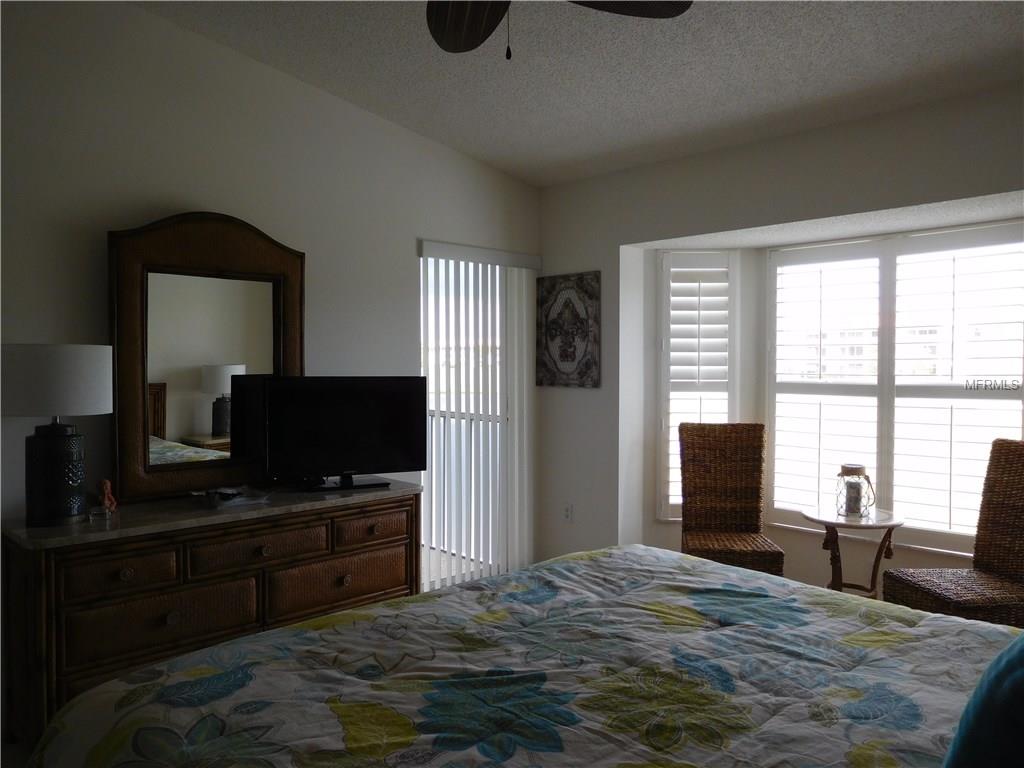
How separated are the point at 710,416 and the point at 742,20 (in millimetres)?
2410

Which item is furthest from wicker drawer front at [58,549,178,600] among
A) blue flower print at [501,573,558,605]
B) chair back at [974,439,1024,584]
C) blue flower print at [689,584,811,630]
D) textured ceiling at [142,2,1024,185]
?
chair back at [974,439,1024,584]

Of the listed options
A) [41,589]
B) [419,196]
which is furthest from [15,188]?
[419,196]

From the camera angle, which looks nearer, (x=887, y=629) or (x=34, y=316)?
(x=887, y=629)

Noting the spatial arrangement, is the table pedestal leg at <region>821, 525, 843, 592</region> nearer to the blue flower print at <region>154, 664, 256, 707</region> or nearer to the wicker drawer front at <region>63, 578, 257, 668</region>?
the wicker drawer front at <region>63, 578, 257, 668</region>

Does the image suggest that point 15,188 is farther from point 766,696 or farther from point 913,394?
point 913,394

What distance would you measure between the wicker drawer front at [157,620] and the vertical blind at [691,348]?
2655 millimetres

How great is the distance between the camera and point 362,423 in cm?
346

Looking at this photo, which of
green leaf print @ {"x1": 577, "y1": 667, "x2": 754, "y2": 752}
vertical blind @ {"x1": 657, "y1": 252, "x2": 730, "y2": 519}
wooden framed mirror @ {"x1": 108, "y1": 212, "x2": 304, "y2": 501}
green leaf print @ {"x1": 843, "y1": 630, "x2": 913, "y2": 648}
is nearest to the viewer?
green leaf print @ {"x1": 577, "y1": 667, "x2": 754, "y2": 752}

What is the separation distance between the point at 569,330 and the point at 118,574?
2887 mm

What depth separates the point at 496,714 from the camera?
4.49 ft

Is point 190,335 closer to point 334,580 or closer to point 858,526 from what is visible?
point 334,580

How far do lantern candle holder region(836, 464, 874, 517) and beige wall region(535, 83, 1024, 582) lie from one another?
522 millimetres

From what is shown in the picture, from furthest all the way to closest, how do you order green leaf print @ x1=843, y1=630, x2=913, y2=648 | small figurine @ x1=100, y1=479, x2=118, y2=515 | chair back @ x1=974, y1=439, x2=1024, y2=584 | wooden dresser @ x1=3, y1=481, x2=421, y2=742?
chair back @ x1=974, y1=439, x2=1024, y2=584, small figurine @ x1=100, y1=479, x2=118, y2=515, wooden dresser @ x1=3, y1=481, x2=421, y2=742, green leaf print @ x1=843, y1=630, x2=913, y2=648

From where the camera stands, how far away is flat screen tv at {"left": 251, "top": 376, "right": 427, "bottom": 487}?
328 cm
